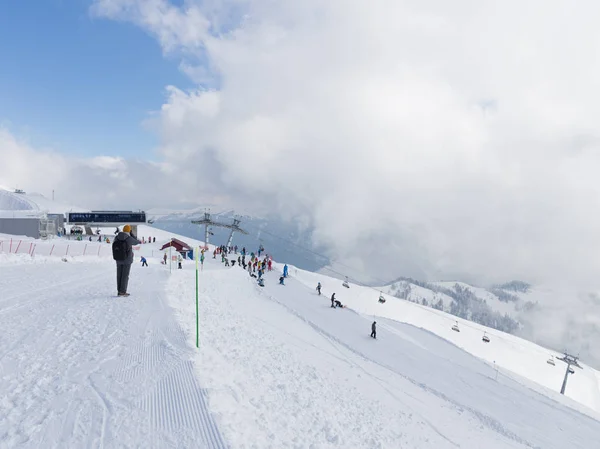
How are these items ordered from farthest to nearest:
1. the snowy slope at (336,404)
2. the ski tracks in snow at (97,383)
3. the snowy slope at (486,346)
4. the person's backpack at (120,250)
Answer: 1. the snowy slope at (486,346)
2. the person's backpack at (120,250)
3. the snowy slope at (336,404)
4. the ski tracks in snow at (97,383)

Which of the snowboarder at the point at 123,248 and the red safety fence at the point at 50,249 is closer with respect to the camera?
the snowboarder at the point at 123,248

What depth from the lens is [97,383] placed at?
5219mm

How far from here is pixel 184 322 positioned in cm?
990

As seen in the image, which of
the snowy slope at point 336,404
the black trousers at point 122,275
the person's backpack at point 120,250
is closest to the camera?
the snowy slope at point 336,404

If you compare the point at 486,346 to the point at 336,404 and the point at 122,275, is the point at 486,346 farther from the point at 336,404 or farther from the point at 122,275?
the point at 122,275

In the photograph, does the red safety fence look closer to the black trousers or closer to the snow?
the snow

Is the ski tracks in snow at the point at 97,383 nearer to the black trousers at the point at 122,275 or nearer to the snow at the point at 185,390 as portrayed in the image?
the snow at the point at 185,390

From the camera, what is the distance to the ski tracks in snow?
401cm

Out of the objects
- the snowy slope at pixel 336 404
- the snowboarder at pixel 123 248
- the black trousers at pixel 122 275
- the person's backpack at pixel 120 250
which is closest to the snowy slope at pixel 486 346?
the snowy slope at pixel 336 404

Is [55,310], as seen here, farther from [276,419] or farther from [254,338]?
[276,419]

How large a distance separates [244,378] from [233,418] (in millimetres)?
1903

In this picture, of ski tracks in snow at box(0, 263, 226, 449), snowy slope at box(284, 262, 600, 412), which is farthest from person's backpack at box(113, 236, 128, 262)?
snowy slope at box(284, 262, 600, 412)

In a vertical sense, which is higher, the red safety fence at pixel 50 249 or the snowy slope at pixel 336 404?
the snowy slope at pixel 336 404

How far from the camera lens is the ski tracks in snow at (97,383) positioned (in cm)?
401
